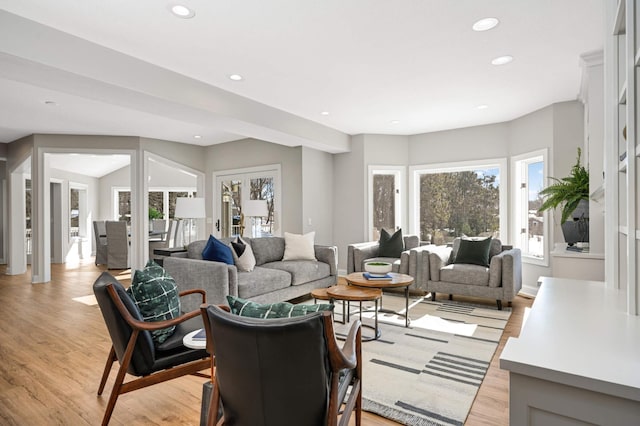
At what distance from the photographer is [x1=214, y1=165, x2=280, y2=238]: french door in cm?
677

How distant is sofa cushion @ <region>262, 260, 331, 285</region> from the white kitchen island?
364cm

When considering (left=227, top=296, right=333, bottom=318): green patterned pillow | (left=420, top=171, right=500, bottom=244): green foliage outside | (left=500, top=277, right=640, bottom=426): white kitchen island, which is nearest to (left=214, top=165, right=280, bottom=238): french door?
(left=420, top=171, right=500, bottom=244): green foliage outside

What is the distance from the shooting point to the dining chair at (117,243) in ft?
27.2

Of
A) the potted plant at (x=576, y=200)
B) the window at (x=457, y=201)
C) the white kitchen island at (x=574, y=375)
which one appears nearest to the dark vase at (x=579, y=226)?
the potted plant at (x=576, y=200)

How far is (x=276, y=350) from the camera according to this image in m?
→ 1.29

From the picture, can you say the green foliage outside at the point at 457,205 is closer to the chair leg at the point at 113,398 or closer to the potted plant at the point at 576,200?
the potted plant at the point at 576,200

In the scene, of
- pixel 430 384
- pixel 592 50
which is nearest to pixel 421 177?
pixel 592 50

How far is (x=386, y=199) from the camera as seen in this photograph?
695cm

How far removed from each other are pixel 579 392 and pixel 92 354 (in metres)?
3.51

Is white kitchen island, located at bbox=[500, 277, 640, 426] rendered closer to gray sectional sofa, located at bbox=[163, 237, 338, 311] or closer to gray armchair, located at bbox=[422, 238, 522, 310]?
gray sectional sofa, located at bbox=[163, 237, 338, 311]

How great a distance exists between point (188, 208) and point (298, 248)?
200 cm

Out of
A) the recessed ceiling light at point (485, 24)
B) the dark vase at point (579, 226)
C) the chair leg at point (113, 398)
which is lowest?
the chair leg at point (113, 398)

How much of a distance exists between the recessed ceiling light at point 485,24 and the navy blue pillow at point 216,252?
10.4 feet

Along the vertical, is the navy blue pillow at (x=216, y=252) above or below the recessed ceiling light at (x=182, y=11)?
below
